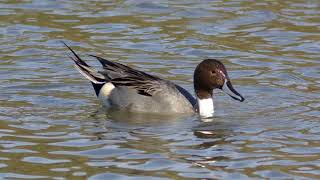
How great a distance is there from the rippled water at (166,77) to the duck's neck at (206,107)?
0.48 feet

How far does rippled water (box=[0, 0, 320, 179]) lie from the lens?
32.1 feet

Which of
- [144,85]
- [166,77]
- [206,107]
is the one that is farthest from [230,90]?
[166,77]

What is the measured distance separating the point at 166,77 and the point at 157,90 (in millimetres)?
1427

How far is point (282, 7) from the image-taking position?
16891 mm

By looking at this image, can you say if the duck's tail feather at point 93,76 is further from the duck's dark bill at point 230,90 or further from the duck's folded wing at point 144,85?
the duck's dark bill at point 230,90

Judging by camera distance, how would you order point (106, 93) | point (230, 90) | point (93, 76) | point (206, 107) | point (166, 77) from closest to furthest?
point (206, 107) → point (230, 90) → point (106, 93) → point (93, 76) → point (166, 77)

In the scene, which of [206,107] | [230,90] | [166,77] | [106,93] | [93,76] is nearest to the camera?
[206,107]

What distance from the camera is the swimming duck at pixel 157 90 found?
1224cm

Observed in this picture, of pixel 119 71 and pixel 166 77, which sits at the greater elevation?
pixel 119 71

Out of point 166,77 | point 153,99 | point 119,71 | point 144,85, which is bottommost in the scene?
point 166,77

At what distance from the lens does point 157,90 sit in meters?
12.3

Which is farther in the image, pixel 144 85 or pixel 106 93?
pixel 106 93

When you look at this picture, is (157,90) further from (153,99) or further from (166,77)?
(166,77)

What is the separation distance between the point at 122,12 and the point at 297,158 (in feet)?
23.3
